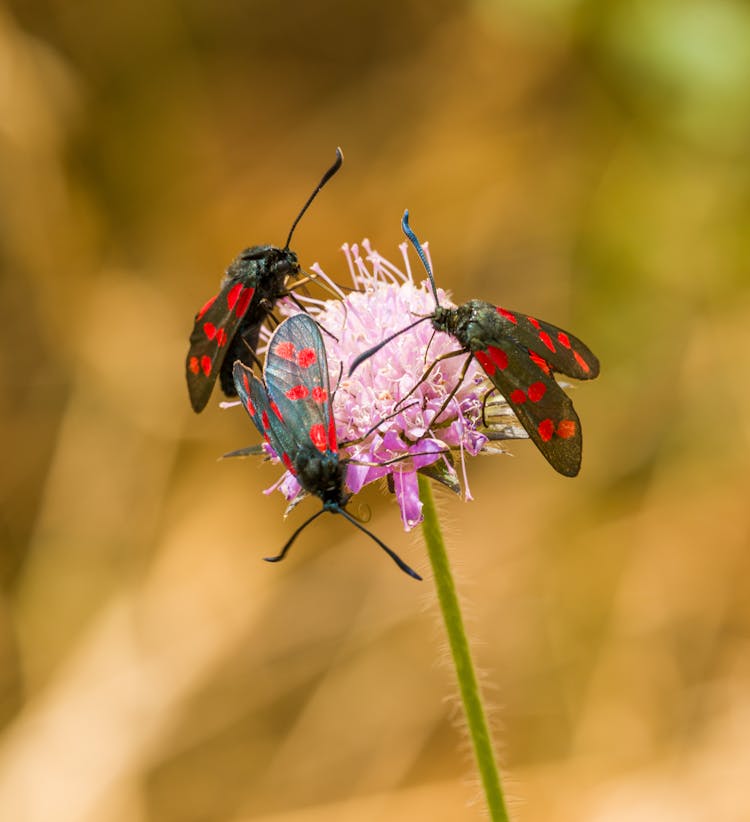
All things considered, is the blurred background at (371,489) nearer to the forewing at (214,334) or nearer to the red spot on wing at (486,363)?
the forewing at (214,334)

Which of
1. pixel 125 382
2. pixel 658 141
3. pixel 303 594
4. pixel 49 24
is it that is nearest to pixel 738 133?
pixel 658 141

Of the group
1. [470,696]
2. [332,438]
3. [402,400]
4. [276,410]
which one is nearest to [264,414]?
[276,410]

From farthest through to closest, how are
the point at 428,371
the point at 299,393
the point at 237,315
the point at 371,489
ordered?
the point at 371,489 < the point at 237,315 < the point at 428,371 < the point at 299,393

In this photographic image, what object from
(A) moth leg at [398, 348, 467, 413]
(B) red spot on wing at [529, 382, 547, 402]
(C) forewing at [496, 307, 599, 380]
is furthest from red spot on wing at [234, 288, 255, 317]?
(B) red spot on wing at [529, 382, 547, 402]

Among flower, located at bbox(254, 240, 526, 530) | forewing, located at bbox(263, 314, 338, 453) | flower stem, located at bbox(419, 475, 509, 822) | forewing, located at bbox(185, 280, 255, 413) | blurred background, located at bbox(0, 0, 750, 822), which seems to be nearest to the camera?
flower stem, located at bbox(419, 475, 509, 822)

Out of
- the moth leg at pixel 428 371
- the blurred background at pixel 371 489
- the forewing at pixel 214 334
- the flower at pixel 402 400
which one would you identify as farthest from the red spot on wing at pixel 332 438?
the blurred background at pixel 371 489

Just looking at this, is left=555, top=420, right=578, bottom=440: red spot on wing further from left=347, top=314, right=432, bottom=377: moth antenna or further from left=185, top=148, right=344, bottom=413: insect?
left=185, top=148, right=344, bottom=413: insect

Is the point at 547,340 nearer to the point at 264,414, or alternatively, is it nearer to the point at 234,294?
Result: the point at 264,414
